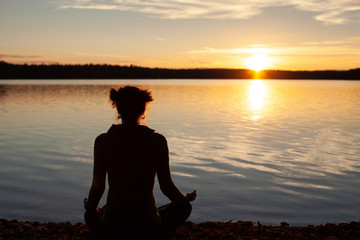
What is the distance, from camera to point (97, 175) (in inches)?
165

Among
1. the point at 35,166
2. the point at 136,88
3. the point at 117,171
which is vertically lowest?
the point at 35,166

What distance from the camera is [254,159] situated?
15078 mm

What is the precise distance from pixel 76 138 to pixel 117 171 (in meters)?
16.4

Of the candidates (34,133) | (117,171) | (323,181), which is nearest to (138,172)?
(117,171)

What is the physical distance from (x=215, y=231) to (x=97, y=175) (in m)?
3.74

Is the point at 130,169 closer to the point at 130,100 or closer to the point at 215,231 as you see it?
the point at 130,100

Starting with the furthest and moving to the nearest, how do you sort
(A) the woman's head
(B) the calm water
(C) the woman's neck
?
(B) the calm water → (C) the woman's neck → (A) the woman's head

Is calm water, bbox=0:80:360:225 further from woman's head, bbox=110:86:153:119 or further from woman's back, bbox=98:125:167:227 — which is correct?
woman's head, bbox=110:86:153:119

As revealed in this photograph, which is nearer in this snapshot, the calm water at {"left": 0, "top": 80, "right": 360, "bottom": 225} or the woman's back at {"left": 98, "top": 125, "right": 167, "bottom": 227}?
the woman's back at {"left": 98, "top": 125, "right": 167, "bottom": 227}

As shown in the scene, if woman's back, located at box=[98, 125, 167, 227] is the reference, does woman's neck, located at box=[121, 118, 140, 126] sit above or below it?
above

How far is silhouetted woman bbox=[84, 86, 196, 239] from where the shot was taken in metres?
3.98

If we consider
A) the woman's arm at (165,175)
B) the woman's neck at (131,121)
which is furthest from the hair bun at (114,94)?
the woman's arm at (165,175)

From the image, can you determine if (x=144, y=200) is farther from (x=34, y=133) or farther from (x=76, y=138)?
(x=34, y=133)

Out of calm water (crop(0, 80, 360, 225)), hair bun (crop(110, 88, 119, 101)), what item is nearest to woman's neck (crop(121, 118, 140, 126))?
hair bun (crop(110, 88, 119, 101))
